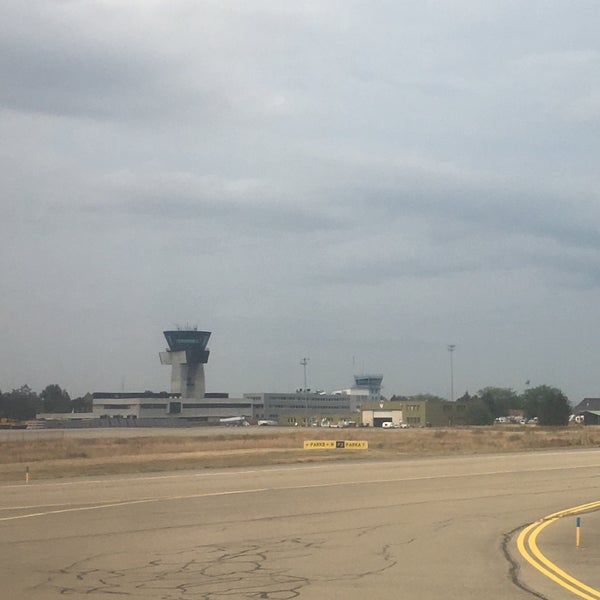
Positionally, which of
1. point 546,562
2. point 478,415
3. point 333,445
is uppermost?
point 478,415

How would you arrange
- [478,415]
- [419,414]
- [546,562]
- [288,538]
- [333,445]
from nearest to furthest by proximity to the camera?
[546,562]
[288,538]
[333,445]
[478,415]
[419,414]

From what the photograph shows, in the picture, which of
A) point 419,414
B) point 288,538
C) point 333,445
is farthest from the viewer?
point 419,414

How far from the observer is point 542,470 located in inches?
1642

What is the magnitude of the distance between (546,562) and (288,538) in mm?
5320

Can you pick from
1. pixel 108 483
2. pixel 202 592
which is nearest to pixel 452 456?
pixel 108 483

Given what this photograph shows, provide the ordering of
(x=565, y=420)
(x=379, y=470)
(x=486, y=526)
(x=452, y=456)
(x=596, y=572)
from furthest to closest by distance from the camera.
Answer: (x=565, y=420) < (x=452, y=456) < (x=379, y=470) < (x=486, y=526) < (x=596, y=572)

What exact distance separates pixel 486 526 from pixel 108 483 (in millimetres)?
16994

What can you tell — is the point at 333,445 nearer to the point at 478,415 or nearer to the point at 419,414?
the point at 478,415

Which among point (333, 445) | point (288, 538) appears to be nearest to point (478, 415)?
point (333, 445)

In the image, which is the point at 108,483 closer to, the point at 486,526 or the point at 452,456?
the point at 486,526

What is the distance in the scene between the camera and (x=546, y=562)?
15.7 metres

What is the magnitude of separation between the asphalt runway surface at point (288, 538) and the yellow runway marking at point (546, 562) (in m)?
0.13

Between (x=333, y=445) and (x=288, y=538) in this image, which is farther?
(x=333, y=445)

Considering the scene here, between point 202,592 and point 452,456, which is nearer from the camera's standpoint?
point 202,592
